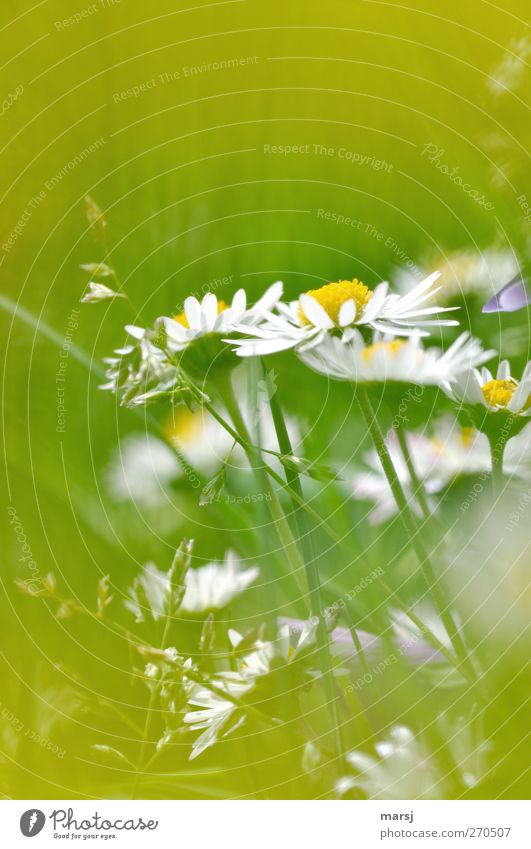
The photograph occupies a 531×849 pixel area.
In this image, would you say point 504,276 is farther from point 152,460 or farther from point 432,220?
point 152,460

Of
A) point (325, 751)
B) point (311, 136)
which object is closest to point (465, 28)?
point (311, 136)

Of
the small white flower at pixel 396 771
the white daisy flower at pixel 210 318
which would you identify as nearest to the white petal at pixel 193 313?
the white daisy flower at pixel 210 318

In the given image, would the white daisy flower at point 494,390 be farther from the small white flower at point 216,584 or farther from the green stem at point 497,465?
the small white flower at point 216,584

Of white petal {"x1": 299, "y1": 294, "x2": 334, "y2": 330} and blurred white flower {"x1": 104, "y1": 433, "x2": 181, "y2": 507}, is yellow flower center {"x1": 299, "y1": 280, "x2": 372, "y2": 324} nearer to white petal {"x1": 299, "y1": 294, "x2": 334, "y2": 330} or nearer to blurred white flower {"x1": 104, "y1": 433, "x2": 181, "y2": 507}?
white petal {"x1": 299, "y1": 294, "x2": 334, "y2": 330}

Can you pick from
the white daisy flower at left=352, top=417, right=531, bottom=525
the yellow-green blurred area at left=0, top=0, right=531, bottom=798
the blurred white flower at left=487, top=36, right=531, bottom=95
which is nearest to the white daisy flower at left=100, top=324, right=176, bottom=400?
the yellow-green blurred area at left=0, top=0, right=531, bottom=798

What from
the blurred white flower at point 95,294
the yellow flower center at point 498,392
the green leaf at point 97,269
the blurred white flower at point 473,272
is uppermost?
the green leaf at point 97,269

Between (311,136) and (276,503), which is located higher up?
(311,136)
